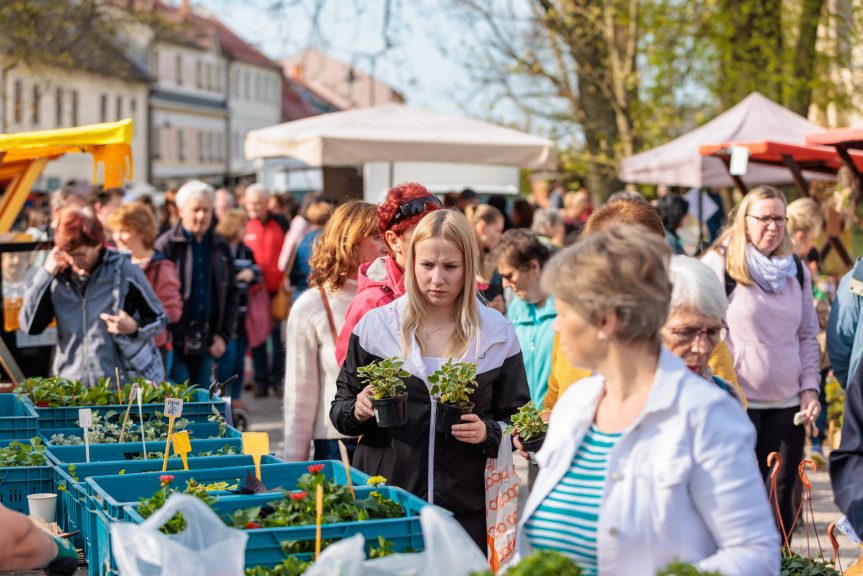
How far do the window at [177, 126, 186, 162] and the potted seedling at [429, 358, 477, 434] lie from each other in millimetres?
70421

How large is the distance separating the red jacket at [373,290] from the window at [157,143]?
2625 inches

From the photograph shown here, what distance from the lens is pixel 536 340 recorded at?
23.6 ft

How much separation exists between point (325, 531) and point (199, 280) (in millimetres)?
7212

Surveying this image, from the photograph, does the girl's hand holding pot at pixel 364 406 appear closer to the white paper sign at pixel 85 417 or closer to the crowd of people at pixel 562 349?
the crowd of people at pixel 562 349

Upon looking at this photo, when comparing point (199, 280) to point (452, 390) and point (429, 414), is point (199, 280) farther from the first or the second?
point (452, 390)

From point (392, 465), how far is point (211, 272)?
6173 mm

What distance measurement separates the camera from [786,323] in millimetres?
6867

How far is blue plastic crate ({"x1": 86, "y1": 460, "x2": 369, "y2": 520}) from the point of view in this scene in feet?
13.1

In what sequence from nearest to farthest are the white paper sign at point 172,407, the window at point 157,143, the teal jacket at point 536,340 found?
the white paper sign at point 172,407 → the teal jacket at point 536,340 → the window at point 157,143

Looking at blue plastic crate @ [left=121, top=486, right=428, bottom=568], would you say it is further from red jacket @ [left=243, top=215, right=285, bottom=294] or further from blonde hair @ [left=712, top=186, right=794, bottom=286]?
red jacket @ [left=243, top=215, right=285, bottom=294]

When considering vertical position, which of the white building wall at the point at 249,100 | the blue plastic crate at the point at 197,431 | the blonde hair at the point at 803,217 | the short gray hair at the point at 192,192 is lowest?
the blue plastic crate at the point at 197,431

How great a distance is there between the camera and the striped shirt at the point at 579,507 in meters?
2.90

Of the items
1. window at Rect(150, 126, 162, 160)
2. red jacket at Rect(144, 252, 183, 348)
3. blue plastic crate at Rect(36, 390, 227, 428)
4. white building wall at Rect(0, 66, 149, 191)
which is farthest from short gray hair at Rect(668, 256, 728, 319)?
window at Rect(150, 126, 162, 160)

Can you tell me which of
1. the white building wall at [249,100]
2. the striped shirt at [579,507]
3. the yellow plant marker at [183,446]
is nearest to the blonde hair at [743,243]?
the yellow plant marker at [183,446]
